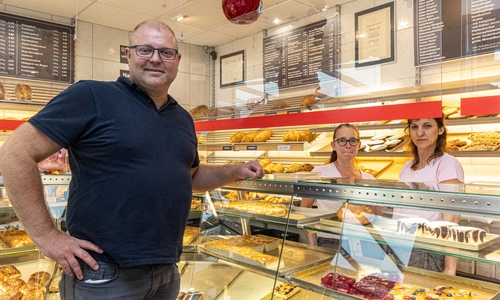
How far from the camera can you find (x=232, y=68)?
714 centimetres

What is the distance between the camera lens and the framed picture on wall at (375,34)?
15.4ft

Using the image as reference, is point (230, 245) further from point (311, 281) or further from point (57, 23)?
point (57, 23)

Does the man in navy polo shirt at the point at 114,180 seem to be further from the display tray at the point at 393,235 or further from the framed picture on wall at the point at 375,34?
the framed picture on wall at the point at 375,34

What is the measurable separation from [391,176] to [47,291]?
11.1 feet

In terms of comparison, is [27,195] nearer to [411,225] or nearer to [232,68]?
[411,225]

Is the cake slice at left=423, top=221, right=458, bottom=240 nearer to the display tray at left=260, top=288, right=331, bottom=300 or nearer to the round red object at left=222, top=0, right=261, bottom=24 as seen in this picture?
the display tray at left=260, top=288, right=331, bottom=300

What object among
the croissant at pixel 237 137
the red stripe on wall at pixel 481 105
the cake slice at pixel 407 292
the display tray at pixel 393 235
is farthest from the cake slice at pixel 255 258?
the croissant at pixel 237 137

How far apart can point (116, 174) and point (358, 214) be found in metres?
1.07

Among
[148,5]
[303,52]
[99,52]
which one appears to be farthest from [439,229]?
[99,52]

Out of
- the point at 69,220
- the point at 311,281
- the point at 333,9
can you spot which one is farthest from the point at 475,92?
the point at 333,9

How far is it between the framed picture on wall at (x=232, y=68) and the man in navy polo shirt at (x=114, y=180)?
5330mm

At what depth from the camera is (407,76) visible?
457 centimetres

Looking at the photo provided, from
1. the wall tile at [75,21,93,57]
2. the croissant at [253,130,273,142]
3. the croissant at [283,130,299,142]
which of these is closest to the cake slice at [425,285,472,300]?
the croissant at [283,130,299,142]

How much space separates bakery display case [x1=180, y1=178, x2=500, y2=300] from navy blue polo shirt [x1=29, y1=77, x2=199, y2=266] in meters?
0.66
